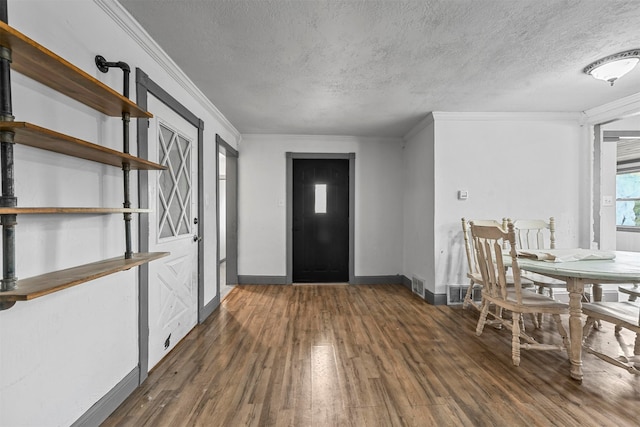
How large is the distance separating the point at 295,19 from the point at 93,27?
1139 mm

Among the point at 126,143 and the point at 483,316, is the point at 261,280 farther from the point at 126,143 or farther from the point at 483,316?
the point at 126,143

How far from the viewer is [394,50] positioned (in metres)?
2.12

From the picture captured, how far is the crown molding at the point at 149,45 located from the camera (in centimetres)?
162

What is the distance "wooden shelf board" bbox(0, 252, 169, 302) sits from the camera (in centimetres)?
94

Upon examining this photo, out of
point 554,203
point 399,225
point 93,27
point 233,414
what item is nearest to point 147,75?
point 93,27

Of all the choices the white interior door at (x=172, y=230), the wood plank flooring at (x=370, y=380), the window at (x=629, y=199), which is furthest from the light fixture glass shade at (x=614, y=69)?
the window at (x=629, y=199)

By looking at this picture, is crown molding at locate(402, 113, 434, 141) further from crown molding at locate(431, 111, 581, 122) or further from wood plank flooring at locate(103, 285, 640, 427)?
wood plank flooring at locate(103, 285, 640, 427)

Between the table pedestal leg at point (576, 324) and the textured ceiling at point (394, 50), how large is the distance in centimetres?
176

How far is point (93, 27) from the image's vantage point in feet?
5.01

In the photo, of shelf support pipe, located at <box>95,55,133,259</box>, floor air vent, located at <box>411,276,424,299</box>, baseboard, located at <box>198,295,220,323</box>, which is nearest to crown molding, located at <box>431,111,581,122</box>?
floor air vent, located at <box>411,276,424,299</box>

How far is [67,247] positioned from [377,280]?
4.06m

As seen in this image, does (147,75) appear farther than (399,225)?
No

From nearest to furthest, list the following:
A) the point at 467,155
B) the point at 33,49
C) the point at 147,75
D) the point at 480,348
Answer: the point at 33,49 < the point at 147,75 < the point at 480,348 < the point at 467,155

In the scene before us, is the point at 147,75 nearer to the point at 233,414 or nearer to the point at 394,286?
the point at 233,414
